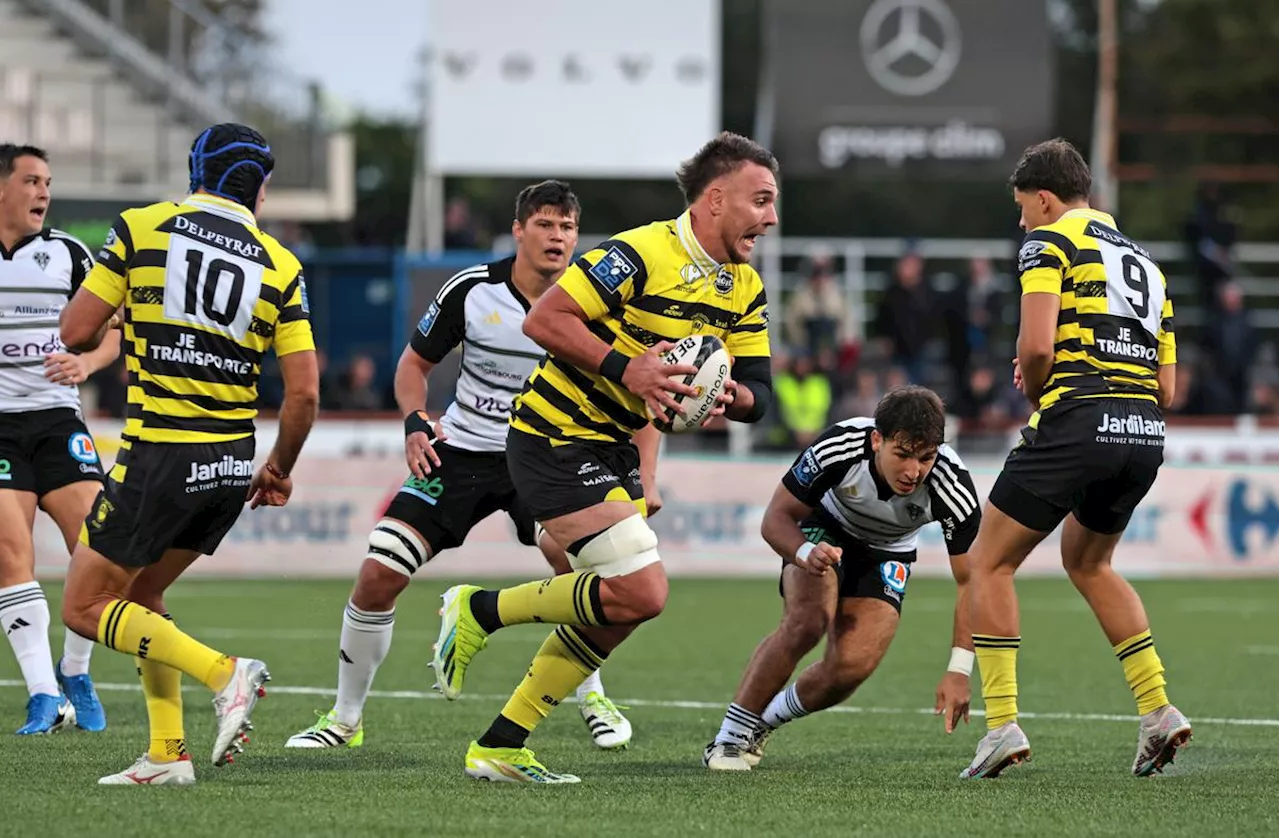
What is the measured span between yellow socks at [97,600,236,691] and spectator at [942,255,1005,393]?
15866mm

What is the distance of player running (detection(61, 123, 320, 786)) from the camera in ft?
21.8

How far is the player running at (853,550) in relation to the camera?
7.29m

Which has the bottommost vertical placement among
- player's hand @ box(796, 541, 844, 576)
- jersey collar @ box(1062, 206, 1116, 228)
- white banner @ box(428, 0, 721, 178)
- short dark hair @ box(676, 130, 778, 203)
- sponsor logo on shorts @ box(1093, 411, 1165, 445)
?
player's hand @ box(796, 541, 844, 576)

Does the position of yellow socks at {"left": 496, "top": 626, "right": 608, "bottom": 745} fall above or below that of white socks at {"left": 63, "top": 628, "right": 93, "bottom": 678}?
above

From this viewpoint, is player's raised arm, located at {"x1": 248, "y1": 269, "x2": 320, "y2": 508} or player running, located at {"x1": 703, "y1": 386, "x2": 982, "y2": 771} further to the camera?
player running, located at {"x1": 703, "y1": 386, "x2": 982, "y2": 771}

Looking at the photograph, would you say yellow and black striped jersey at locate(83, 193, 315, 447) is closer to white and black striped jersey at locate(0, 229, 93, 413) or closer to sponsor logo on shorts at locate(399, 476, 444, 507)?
sponsor logo on shorts at locate(399, 476, 444, 507)

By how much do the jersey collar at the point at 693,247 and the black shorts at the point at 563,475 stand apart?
71 cm

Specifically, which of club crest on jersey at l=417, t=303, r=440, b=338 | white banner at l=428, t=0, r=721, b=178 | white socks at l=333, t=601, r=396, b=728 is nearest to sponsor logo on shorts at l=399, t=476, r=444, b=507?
white socks at l=333, t=601, r=396, b=728

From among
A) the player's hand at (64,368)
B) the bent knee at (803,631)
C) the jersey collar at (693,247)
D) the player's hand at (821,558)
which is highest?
the jersey collar at (693,247)

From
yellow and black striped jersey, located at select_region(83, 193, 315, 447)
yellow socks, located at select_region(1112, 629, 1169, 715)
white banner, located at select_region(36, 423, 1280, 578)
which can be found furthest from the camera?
white banner, located at select_region(36, 423, 1280, 578)

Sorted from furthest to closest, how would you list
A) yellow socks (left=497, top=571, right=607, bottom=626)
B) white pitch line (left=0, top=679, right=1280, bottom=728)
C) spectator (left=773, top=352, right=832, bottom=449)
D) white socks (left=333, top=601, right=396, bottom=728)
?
spectator (left=773, top=352, right=832, bottom=449) → white pitch line (left=0, top=679, right=1280, bottom=728) → white socks (left=333, top=601, right=396, bottom=728) → yellow socks (left=497, top=571, right=607, bottom=626)

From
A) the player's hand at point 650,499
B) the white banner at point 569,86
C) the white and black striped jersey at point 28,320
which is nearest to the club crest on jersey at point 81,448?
the white and black striped jersey at point 28,320

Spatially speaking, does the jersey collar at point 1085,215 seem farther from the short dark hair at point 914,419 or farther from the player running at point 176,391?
the player running at point 176,391

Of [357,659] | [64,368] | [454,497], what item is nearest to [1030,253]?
[454,497]
